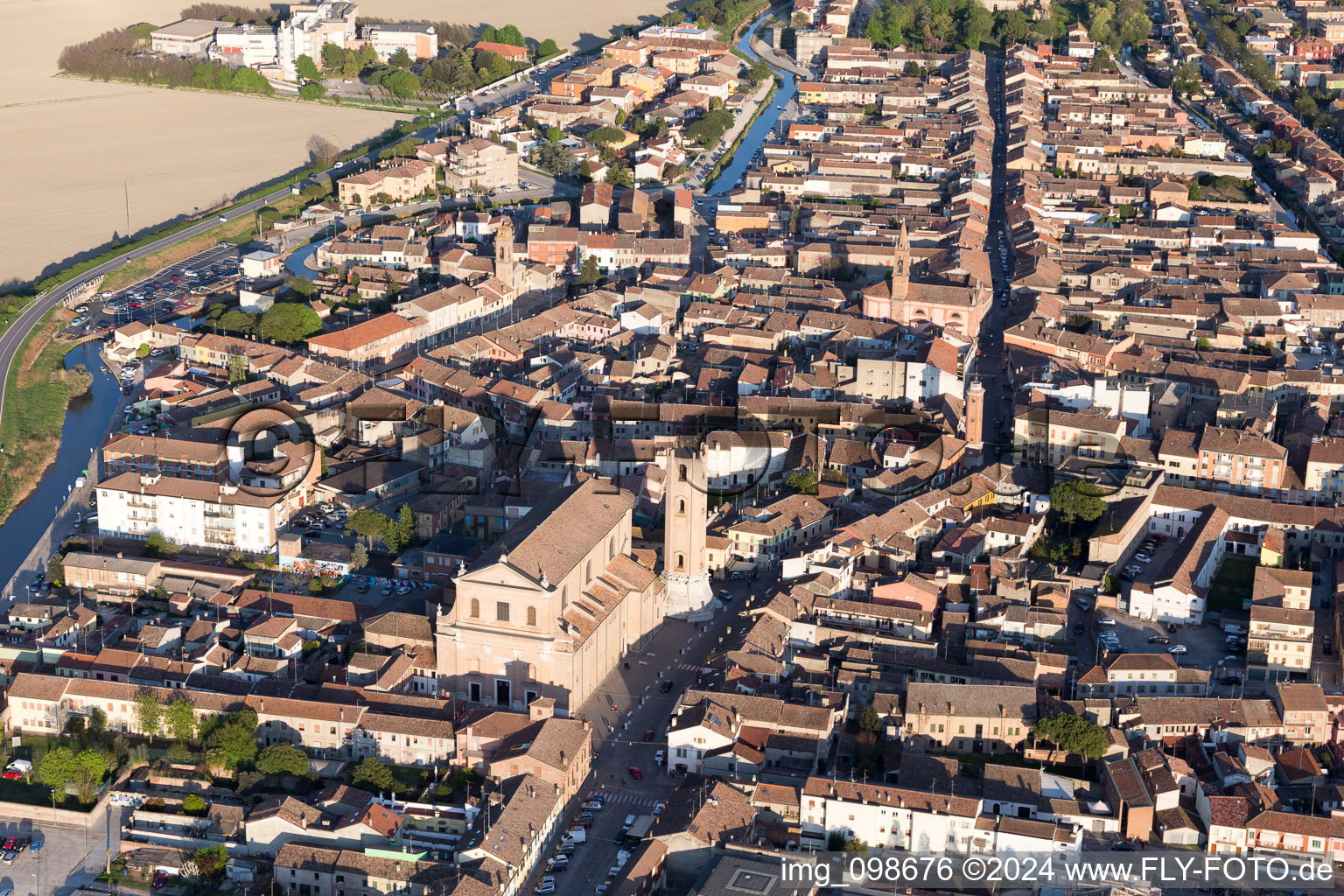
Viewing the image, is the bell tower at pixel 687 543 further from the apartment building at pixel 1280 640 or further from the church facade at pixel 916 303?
the church facade at pixel 916 303

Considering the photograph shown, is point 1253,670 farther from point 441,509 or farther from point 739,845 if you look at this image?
point 441,509

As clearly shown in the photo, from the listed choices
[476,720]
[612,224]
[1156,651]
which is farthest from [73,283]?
[1156,651]

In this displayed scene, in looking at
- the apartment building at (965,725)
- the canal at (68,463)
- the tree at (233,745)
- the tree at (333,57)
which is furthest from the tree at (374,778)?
the tree at (333,57)

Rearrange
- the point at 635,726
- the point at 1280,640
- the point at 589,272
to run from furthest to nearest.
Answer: the point at 589,272 → the point at 1280,640 → the point at 635,726

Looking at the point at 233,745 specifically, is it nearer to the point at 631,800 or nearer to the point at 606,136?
the point at 631,800

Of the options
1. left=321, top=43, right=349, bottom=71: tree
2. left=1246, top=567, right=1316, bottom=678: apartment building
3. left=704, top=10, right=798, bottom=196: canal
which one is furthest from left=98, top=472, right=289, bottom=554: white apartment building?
left=321, top=43, right=349, bottom=71: tree

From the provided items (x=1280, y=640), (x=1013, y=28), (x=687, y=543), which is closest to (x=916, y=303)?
(x=687, y=543)

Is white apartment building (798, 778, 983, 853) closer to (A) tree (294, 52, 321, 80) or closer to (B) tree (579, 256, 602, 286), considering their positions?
(B) tree (579, 256, 602, 286)
